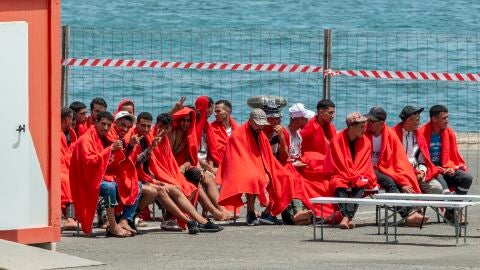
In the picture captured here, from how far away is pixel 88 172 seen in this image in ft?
55.0

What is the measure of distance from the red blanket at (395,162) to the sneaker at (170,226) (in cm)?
233

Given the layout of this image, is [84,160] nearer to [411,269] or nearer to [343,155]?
[343,155]

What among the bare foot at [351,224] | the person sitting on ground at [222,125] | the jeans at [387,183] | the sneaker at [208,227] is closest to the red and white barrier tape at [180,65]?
the person sitting on ground at [222,125]

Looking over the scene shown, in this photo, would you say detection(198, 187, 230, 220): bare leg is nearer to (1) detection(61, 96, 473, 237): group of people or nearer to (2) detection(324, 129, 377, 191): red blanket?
(1) detection(61, 96, 473, 237): group of people

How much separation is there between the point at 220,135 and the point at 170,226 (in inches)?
91.5

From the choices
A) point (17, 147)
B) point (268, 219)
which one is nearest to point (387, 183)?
point (268, 219)

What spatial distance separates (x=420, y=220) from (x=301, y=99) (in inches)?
618

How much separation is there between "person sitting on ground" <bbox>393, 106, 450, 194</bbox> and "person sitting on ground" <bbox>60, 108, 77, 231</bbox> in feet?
11.4

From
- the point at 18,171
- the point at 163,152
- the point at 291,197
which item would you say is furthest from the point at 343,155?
the point at 18,171

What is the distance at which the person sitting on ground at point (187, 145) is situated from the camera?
1816cm

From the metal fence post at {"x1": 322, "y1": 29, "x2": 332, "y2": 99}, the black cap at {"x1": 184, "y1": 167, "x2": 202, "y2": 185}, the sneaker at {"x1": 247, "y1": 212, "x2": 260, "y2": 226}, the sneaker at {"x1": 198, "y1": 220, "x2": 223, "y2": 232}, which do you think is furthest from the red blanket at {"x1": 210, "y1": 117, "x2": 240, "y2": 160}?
the metal fence post at {"x1": 322, "y1": 29, "x2": 332, "y2": 99}

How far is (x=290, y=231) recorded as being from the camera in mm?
17500

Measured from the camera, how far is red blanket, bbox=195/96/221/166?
1889cm

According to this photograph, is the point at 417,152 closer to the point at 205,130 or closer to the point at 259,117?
the point at 259,117
